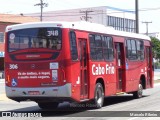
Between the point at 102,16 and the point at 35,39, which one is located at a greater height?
the point at 102,16

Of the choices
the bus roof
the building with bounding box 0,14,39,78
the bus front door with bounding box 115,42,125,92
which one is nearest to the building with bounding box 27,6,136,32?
the building with bounding box 0,14,39,78

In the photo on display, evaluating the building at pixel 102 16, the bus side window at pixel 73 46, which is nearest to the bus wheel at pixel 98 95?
the bus side window at pixel 73 46

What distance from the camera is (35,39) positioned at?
15.1 m

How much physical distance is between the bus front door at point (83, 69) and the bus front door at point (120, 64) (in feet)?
11.5

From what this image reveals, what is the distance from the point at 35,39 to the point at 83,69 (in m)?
2.04

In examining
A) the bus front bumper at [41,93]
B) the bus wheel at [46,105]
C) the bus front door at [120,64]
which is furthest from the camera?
the bus front door at [120,64]

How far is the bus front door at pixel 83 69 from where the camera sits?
1546cm

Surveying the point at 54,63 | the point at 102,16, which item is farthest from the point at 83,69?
the point at 102,16

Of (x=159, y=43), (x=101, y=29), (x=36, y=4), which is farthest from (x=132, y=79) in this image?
(x=159, y=43)

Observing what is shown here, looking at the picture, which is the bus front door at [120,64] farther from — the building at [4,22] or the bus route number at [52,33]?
the building at [4,22]

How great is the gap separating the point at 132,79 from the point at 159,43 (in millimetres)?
94065

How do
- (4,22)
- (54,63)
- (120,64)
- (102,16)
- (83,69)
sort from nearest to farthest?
(54,63)
(83,69)
(120,64)
(4,22)
(102,16)

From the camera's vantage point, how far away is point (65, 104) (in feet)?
63.1

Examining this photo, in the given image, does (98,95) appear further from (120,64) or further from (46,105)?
(120,64)
